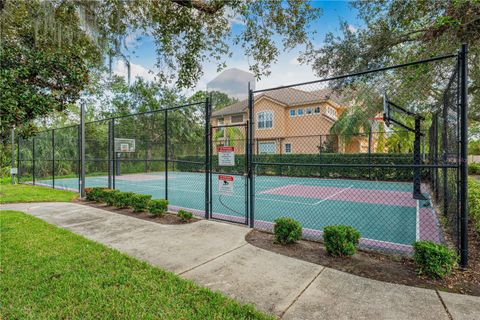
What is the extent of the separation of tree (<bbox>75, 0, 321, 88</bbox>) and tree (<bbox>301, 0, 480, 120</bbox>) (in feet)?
3.87

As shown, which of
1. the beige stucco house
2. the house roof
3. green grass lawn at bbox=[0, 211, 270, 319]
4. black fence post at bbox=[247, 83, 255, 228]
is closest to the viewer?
green grass lawn at bbox=[0, 211, 270, 319]

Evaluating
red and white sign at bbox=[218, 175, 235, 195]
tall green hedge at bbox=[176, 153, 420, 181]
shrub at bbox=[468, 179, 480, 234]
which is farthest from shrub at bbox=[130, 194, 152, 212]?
shrub at bbox=[468, 179, 480, 234]

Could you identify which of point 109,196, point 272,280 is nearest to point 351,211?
point 272,280

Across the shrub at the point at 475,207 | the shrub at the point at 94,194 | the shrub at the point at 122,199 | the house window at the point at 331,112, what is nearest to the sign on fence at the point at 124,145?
the shrub at the point at 94,194

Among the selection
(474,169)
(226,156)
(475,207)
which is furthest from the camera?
(474,169)

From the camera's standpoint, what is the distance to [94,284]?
2664mm

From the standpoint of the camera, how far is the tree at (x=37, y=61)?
139 inches

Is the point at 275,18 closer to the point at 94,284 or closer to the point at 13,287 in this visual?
the point at 94,284

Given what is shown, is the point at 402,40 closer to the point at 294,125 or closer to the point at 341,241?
the point at 341,241

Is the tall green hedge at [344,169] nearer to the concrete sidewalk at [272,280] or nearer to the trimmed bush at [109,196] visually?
the trimmed bush at [109,196]

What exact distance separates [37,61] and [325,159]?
528 inches

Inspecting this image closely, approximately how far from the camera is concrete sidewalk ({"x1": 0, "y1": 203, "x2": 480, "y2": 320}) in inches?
88.1

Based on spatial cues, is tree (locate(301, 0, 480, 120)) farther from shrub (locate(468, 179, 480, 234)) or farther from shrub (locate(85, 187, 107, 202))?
shrub (locate(85, 187, 107, 202))

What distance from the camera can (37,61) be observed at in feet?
12.4
